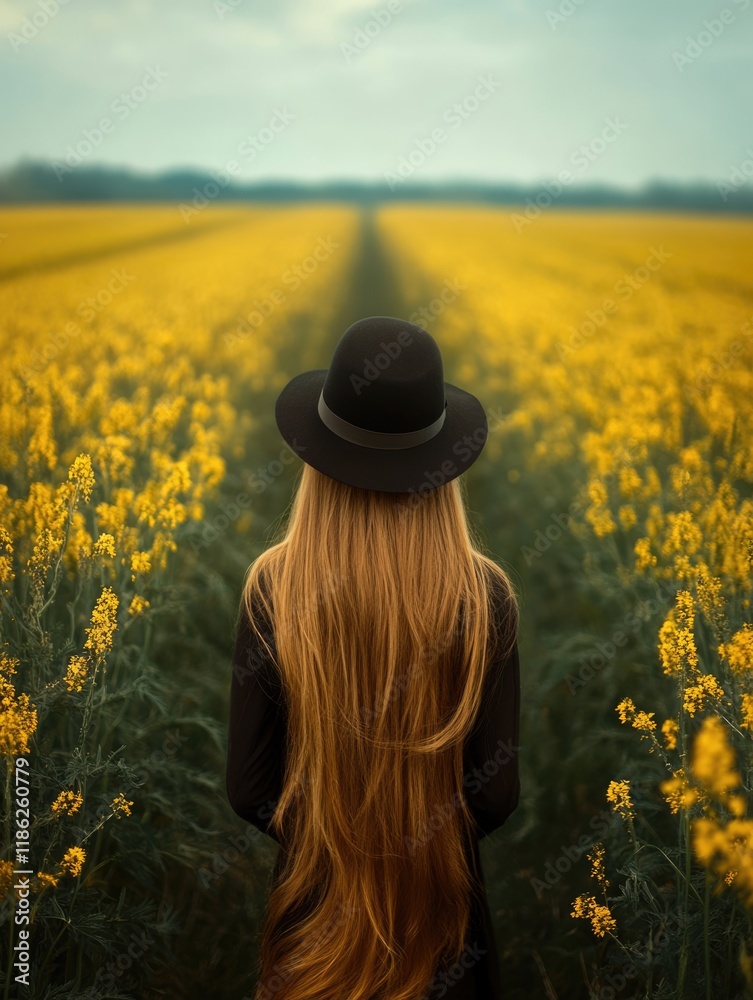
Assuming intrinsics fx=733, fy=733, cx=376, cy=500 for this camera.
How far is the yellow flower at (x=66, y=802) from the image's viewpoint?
5.84 feet

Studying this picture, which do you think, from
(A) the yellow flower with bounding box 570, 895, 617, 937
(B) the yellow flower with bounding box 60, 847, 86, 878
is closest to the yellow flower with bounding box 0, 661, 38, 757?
(B) the yellow flower with bounding box 60, 847, 86, 878

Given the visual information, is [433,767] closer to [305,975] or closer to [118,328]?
[305,975]

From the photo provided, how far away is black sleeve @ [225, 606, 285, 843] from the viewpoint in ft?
5.30

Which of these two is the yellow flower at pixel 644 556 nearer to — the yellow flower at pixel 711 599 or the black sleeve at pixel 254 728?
the yellow flower at pixel 711 599

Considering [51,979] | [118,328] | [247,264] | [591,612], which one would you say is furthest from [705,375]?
[247,264]

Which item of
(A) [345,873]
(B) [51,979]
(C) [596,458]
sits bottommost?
(B) [51,979]

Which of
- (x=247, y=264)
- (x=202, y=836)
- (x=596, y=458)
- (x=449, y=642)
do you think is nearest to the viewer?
(x=449, y=642)

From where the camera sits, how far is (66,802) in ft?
6.04

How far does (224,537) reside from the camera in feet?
13.8

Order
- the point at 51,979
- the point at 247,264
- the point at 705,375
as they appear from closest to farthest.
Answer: the point at 51,979, the point at 705,375, the point at 247,264

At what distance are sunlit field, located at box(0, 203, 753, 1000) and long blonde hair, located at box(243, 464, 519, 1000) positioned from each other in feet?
1.46

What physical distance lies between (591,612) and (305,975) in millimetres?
2954

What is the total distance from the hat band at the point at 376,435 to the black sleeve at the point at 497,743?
0.53 metres

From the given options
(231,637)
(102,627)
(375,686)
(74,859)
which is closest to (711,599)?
(375,686)
